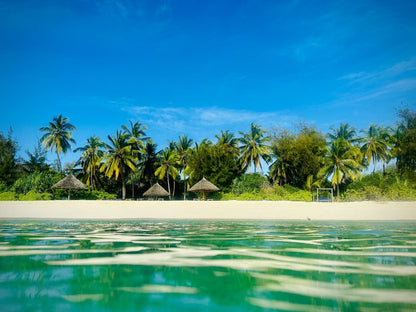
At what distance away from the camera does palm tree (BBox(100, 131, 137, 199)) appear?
35469mm

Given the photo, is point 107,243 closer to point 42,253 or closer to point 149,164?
point 42,253

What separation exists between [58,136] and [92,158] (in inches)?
233

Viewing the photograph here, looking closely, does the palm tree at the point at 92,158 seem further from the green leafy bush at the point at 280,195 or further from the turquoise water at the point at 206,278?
the turquoise water at the point at 206,278

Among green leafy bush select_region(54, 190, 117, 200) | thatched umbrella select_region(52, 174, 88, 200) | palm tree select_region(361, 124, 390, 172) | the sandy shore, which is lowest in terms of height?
the sandy shore

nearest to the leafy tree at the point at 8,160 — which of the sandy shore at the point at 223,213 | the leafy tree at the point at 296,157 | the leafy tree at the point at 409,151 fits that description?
the sandy shore at the point at 223,213

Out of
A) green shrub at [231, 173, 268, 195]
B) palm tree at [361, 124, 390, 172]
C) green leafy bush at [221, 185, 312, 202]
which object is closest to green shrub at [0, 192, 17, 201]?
green leafy bush at [221, 185, 312, 202]

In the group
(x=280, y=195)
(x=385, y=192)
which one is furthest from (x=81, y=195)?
A: (x=385, y=192)

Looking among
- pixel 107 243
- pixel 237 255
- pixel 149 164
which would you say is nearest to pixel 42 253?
pixel 107 243

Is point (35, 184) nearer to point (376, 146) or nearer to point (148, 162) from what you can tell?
point (148, 162)

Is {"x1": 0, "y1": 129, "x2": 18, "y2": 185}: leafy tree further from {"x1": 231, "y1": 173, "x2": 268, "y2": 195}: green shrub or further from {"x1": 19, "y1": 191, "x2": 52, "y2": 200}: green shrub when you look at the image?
{"x1": 231, "y1": 173, "x2": 268, "y2": 195}: green shrub

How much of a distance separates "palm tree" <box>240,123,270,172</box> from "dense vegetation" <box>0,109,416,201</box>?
0.42ft

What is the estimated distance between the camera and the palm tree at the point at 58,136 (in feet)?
131

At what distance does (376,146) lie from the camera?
3838 centimetres

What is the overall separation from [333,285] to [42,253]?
398 cm
